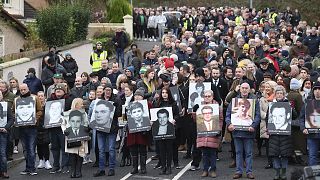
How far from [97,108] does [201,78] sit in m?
2.31

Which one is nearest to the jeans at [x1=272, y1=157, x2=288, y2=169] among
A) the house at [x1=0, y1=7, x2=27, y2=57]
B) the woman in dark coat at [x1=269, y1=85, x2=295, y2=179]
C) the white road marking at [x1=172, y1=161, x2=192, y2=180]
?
the woman in dark coat at [x1=269, y1=85, x2=295, y2=179]

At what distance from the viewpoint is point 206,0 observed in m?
67.2

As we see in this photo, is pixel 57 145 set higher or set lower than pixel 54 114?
lower

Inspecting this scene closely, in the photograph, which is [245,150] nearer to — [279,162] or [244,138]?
[244,138]

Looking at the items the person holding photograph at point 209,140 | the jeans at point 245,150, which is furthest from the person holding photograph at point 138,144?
the jeans at point 245,150

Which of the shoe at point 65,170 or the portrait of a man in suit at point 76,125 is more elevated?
the portrait of a man in suit at point 76,125

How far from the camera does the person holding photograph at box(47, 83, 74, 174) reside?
16875mm

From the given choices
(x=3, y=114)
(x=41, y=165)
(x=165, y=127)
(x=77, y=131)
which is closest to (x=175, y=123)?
(x=165, y=127)

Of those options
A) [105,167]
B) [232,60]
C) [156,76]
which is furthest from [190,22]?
[105,167]

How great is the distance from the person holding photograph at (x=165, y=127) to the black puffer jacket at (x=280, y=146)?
196 centimetres

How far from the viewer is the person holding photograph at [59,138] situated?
1688 cm

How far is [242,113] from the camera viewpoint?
1561 cm

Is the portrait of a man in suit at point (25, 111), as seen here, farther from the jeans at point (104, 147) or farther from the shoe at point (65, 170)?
the jeans at point (104, 147)

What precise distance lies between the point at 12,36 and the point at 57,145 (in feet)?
57.5
